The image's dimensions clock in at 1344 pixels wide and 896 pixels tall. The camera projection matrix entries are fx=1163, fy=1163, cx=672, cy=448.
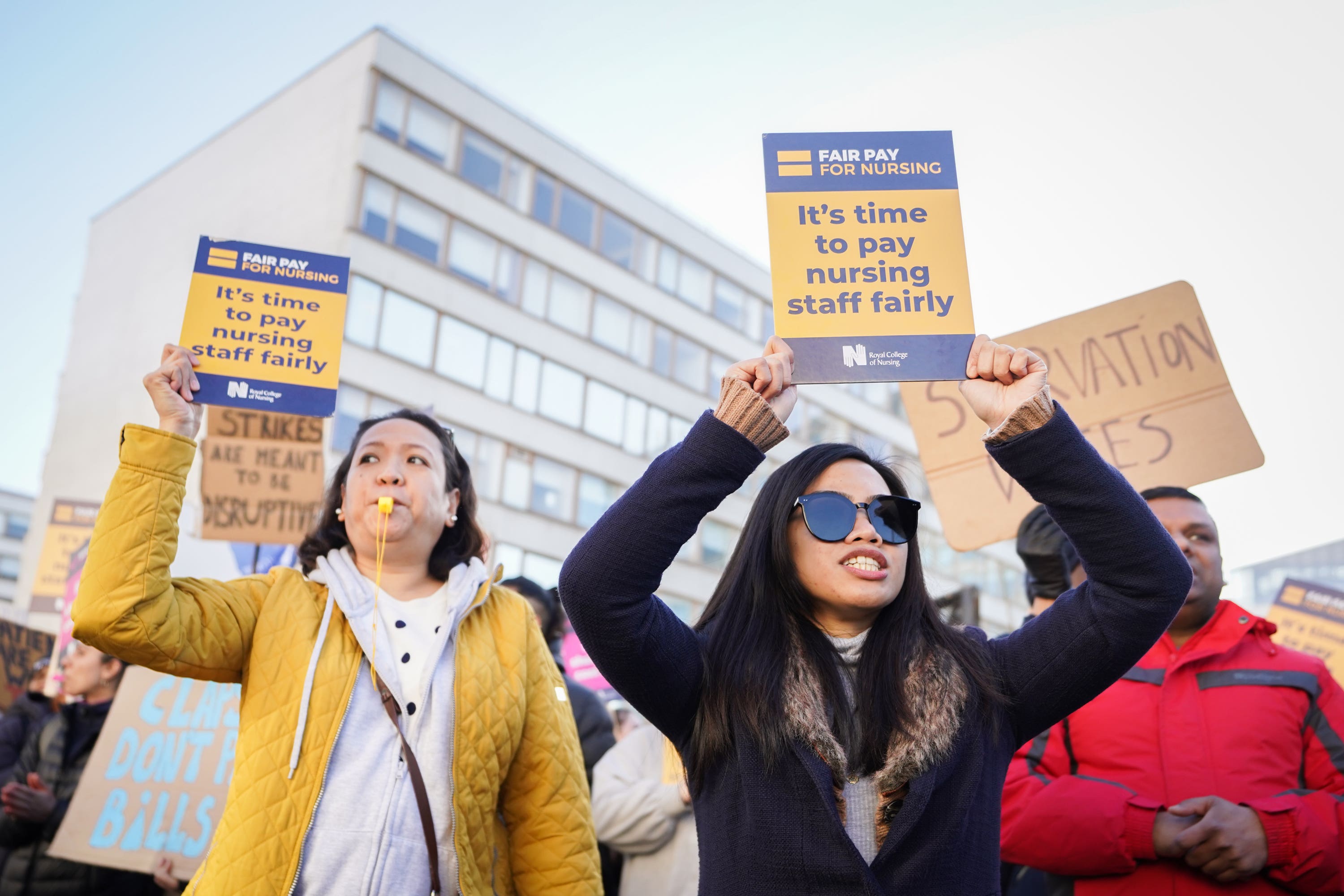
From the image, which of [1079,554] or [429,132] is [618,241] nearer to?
[429,132]

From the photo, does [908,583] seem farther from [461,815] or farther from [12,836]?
[12,836]

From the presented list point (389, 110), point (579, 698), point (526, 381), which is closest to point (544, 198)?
point (389, 110)

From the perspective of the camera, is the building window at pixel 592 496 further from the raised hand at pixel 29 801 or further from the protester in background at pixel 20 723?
the raised hand at pixel 29 801

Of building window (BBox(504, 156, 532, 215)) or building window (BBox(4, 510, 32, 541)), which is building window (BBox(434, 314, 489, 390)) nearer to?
building window (BBox(504, 156, 532, 215))

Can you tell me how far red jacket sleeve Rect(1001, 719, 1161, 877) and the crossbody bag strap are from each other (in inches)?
53.4

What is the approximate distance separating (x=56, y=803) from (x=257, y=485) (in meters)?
1.77

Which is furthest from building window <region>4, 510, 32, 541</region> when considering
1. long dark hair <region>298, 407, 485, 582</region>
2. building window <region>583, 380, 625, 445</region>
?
long dark hair <region>298, 407, 485, 582</region>

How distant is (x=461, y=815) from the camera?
2.69 metres

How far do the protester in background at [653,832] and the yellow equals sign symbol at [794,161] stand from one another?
2.20 m

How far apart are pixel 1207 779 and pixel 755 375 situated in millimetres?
1675

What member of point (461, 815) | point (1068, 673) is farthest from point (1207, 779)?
point (461, 815)

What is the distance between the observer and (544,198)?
98.8ft

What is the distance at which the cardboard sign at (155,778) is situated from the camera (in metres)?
4.35

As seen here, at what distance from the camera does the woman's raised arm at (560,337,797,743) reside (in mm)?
2127
